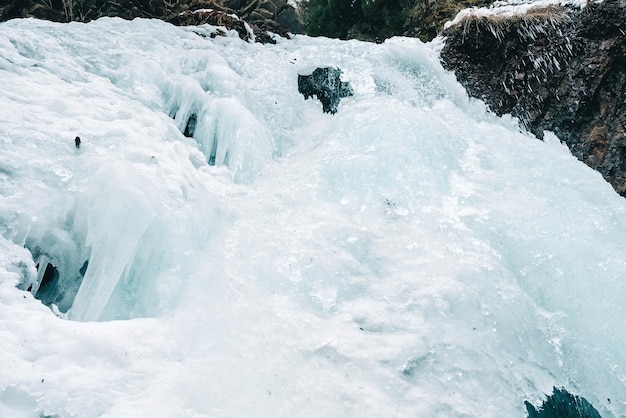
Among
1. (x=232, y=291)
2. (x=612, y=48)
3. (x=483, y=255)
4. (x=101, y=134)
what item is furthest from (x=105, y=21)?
(x=612, y=48)

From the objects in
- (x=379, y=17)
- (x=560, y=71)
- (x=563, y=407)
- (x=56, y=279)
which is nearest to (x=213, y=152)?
(x=56, y=279)

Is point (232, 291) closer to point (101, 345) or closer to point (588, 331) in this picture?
point (101, 345)

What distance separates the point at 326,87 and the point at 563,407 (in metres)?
4.88

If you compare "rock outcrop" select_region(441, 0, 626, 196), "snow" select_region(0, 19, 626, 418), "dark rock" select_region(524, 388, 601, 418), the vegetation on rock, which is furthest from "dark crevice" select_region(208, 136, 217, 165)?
the vegetation on rock

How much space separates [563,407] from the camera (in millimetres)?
2936

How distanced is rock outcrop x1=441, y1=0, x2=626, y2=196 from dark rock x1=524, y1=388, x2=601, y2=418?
12.4ft

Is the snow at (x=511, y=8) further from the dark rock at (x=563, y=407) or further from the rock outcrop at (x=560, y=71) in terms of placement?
the dark rock at (x=563, y=407)

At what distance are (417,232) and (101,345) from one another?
9.00 feet

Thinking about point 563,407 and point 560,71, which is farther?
point 560,71

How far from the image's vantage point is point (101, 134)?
367 cm

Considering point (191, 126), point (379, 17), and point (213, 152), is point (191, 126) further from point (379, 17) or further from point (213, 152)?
point (379, 17)

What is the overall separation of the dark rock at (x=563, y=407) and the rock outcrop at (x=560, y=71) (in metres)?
3.77

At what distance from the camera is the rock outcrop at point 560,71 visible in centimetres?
595

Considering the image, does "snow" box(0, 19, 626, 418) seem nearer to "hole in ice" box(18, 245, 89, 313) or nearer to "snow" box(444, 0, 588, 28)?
"hole in ice" box(18, 245, 89, 313)
